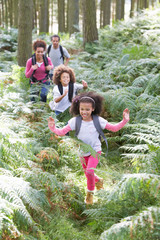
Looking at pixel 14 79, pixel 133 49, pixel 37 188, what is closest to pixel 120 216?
pixel 37 188

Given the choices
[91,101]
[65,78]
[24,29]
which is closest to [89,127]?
[91,101]

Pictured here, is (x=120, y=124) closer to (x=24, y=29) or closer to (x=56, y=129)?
(x=56, y=129)

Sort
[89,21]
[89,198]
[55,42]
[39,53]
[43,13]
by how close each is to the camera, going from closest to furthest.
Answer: [89,198]
[39,53]
[55,42]
[89,21]
[43,13]

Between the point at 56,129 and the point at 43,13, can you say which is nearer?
the point at 56,129

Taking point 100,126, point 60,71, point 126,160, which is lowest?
point 126,160

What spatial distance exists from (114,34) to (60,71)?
7.75 m

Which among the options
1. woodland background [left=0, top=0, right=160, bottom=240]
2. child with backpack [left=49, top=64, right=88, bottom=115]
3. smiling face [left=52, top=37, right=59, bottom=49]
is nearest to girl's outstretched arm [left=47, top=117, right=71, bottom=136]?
A: woodland background [left=0, top=0, right=160, bottom=240]

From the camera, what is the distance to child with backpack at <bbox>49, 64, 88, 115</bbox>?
539 centimetres

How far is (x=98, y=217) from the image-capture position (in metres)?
3.18

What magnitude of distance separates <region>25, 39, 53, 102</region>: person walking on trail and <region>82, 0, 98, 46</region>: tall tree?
5533mm

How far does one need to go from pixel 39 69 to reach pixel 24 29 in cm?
328

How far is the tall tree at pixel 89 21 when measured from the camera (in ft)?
37.3

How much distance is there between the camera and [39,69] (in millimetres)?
6762

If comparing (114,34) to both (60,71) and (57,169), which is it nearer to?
(60,71)
